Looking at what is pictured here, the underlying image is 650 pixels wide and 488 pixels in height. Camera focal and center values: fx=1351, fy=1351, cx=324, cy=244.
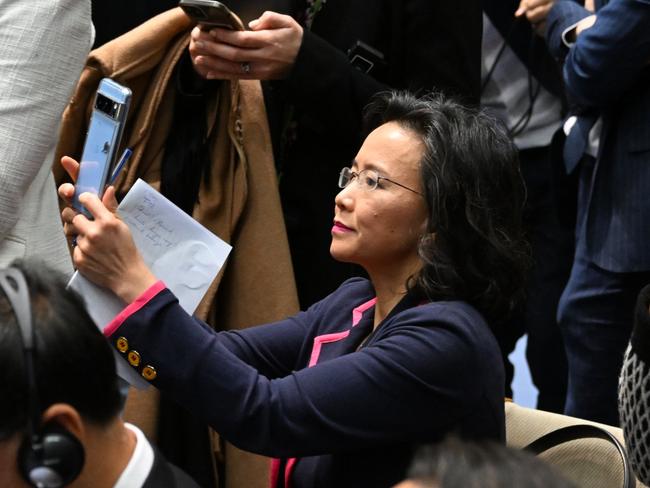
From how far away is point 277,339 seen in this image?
105 inches

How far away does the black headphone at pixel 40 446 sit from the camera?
1.70 meters

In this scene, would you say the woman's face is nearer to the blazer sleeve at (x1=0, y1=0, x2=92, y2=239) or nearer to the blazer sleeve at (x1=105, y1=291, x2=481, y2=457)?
the blazer sleeve at (x1=105, y1=291, x2=481, y2=457)

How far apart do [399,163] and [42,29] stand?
2.51 ft

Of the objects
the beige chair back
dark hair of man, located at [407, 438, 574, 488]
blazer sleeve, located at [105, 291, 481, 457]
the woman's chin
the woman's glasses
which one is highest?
dark hair of man, located at [407, 438, 574, 488]

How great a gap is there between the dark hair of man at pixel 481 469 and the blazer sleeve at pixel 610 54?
1899 millimetres

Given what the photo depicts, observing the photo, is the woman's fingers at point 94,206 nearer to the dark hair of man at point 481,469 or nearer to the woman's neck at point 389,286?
the woman's neck at point 389,286

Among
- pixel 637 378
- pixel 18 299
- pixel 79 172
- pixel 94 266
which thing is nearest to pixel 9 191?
pixel 79 172

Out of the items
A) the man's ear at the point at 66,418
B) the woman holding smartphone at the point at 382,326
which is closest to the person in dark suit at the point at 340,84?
the woman holding smartphone at the point at 382,326

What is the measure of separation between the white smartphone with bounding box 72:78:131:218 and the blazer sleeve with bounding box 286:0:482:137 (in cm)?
63

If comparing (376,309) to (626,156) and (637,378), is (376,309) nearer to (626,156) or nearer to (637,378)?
(637,378)

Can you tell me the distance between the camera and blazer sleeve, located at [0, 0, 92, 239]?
2654 millimetres

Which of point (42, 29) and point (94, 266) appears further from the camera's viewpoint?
point (42, 29)

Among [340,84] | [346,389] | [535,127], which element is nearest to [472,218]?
[346,389]

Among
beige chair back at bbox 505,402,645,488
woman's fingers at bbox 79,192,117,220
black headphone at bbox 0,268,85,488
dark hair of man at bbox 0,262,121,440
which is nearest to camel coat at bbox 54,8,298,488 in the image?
woman's fingers at bbox 79,192,117,220
